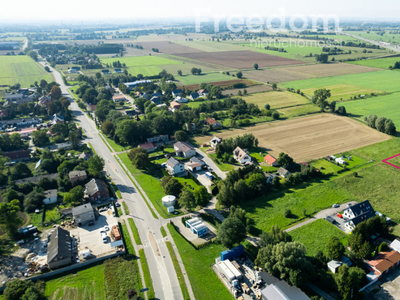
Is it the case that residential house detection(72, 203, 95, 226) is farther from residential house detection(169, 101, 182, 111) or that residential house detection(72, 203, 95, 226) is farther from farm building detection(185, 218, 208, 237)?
residential house detection(169, 101, 182, 111)

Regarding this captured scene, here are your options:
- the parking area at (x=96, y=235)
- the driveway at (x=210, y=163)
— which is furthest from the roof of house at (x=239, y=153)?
the parking area at (x=96, y=235)

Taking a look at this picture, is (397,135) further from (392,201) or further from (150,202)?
(150,202)

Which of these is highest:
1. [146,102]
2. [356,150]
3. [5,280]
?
[146,102]

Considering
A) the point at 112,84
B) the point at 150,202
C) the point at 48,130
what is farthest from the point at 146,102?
the point at 150,202

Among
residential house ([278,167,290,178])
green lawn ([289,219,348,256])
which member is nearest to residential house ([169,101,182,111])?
residential house ([278,167,290,178])

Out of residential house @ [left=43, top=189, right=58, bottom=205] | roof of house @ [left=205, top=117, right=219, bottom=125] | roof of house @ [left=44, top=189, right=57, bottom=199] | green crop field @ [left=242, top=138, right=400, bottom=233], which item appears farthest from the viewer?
roof of house @ [left=205, top=117, right=219, bottom=125]

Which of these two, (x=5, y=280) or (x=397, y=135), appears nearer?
(x=5, y=280)
